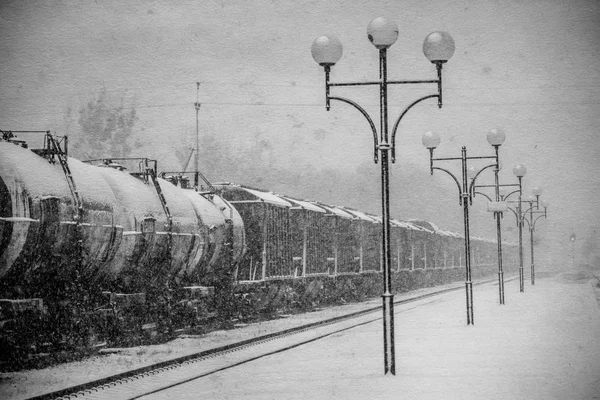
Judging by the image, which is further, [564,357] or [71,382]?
[564,357]

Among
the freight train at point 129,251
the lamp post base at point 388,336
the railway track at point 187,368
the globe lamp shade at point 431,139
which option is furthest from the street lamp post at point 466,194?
the lamp post base at point 388,336

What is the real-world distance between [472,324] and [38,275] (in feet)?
37.3

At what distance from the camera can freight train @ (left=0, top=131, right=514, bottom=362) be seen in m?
12.3

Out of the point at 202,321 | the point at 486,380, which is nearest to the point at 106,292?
the point at 202,321

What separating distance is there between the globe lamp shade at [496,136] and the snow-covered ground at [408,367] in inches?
201

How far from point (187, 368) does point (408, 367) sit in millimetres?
3781

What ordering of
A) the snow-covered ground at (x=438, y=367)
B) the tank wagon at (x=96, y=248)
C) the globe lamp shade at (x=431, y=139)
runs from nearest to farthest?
the snow-covered ground at (x=438, y=367) < the tank wagon at (x=96, y=248) < the globe lamp shade at (x=431, y=139)

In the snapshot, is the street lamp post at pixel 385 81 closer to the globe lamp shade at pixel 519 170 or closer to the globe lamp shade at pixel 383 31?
the globe lamp shade at pixel 383 31

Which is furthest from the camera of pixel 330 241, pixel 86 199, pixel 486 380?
pixel 330 241

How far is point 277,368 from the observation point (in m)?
12.4

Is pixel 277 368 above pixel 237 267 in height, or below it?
below

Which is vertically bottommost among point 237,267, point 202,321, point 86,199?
point 202,321

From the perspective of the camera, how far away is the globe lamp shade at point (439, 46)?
12.0 meters

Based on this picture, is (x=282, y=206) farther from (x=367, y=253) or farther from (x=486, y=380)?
(x=486, y=380)
